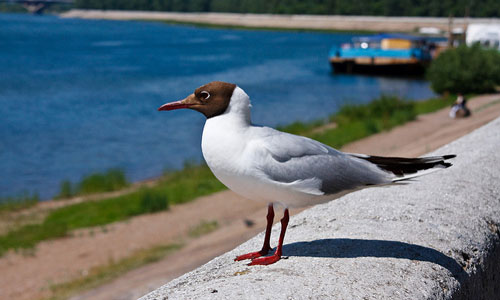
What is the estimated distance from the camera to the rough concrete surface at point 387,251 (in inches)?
109

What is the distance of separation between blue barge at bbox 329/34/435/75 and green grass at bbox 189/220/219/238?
36.2 m

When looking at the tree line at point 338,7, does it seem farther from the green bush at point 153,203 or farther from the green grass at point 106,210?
the green bush at point 153,203

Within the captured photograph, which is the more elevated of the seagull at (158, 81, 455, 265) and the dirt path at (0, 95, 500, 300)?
the seagull at (158, 81, 455, 265)

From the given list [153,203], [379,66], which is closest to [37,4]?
[379,66]

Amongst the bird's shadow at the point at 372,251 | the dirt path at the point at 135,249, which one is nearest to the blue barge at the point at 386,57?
the dirt path at the point at 135,249

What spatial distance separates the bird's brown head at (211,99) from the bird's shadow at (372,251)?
37.4 inches

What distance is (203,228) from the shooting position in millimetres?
10195

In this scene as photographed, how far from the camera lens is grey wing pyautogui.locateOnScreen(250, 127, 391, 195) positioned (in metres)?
3.07

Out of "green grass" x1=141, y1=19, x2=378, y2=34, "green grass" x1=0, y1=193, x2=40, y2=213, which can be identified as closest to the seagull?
"green grass" x1=0, y1=193, x2=40, y2=213

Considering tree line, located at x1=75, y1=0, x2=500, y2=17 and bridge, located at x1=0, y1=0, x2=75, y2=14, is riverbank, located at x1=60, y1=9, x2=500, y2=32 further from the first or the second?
bridge, located at x1=0, y1=0, x2=75, y2=14

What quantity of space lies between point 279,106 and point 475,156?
2323 centimetres

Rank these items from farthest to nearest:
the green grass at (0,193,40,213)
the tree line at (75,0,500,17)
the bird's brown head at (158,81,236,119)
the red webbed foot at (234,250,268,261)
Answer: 1. the tree line at (75,0,500,17)
2. the green grass at (0,193,40,213)
3. the red webbed foot at (234,250,268,261)
4. the bird's brown head at (158,81,236,119)

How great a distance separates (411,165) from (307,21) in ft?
312

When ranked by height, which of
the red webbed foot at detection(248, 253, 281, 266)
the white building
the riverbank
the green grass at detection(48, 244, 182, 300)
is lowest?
the green grass at detection(48, 244, 182, 300)
